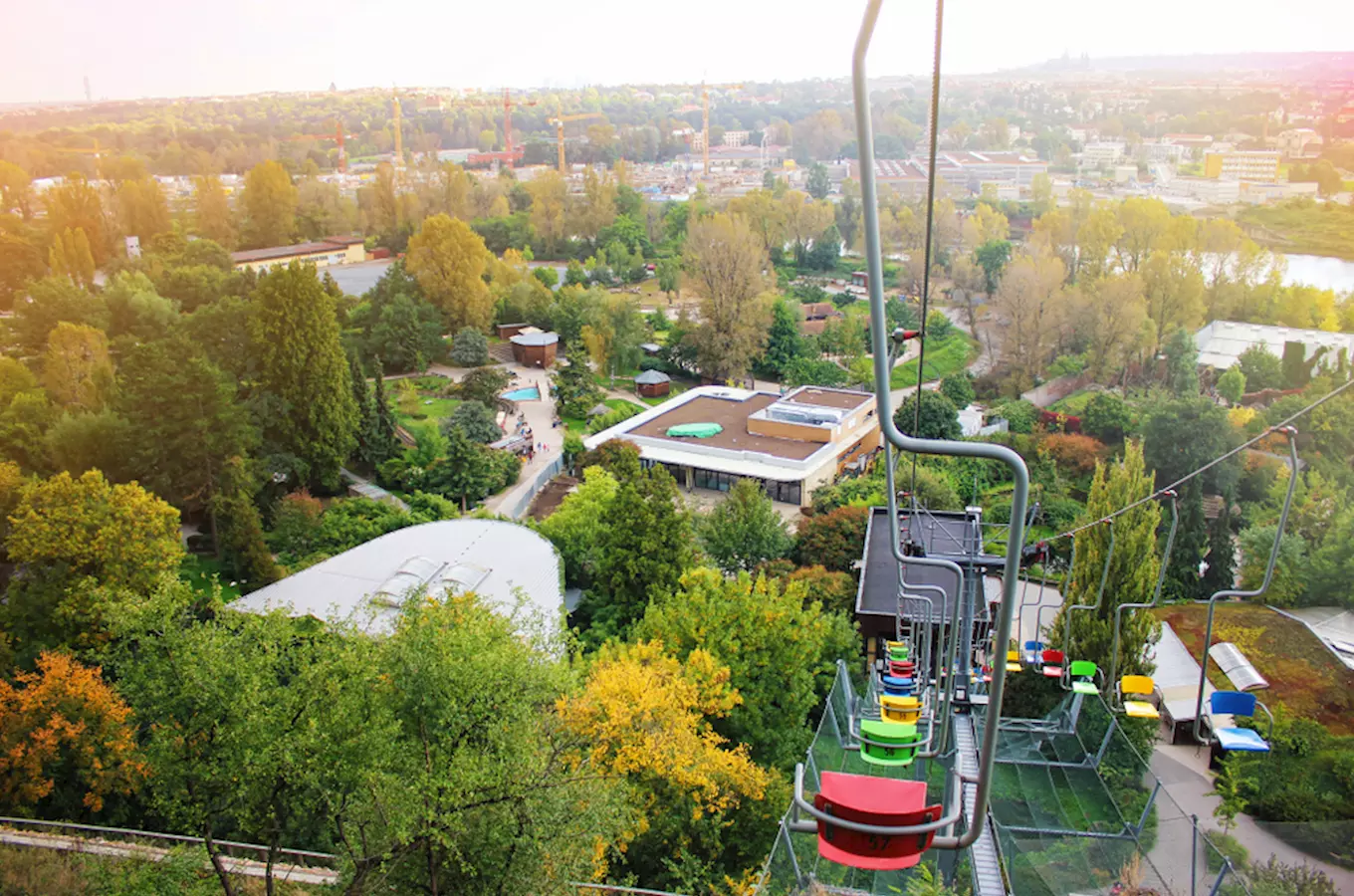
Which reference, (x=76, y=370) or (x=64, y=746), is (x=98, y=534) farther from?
(x=76, y=370)

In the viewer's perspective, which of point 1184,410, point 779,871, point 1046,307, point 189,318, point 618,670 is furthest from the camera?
point 1046,307

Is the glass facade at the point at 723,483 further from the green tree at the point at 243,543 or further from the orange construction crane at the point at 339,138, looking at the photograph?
the orange construction crane at the point at 339,138

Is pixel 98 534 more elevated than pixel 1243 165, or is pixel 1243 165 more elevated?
pixel 1243 165

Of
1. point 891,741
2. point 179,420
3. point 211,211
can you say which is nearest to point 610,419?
point 179,420

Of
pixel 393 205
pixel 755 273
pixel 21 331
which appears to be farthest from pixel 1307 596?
pixel 393 205

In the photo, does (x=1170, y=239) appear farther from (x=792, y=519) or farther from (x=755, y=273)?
(x=792, y=519)
